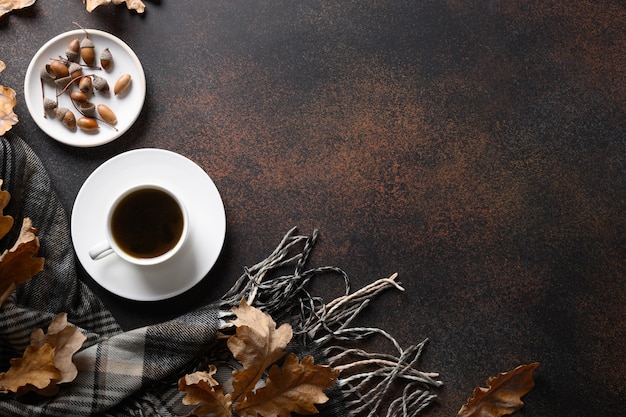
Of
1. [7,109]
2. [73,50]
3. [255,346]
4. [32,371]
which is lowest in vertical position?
[32,371]

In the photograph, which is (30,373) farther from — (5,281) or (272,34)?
(272,34)

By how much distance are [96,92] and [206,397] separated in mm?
671

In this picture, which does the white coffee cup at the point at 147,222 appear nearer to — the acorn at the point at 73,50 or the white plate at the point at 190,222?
the white plate at the point at 190,222

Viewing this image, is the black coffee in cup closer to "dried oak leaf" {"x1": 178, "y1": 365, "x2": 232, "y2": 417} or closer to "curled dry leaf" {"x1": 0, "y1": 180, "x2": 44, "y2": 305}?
"curled dry leaf" {"x1": 0, "y1": 180, "x2": 44, "y2": 305}

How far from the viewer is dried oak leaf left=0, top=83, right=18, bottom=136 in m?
1.43

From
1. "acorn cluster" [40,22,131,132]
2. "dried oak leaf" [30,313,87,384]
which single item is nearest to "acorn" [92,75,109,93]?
"acorn cluster" [40,22,131,132]

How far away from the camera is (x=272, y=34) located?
1531 mm

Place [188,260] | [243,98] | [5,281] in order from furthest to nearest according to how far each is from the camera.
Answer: [243,98]
[188,260]
[5,281]

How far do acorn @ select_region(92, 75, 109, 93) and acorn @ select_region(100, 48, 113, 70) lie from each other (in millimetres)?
28

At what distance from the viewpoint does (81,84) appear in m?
1.46

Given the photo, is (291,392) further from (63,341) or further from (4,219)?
(4,219)

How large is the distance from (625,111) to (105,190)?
1.12m

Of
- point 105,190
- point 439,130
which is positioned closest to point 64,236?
point 105,190

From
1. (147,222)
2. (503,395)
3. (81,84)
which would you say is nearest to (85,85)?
(81,84)
